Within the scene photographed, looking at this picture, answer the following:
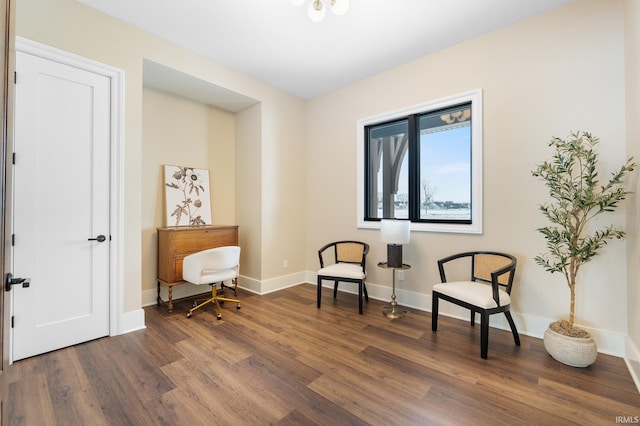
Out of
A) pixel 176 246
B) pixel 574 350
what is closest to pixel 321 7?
pixel 176 246

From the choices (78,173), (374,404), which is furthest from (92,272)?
(374,404)

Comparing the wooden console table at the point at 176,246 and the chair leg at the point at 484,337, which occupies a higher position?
the wooden console table at the point at 176,246

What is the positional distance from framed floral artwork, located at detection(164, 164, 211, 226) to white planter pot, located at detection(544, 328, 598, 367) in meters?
4.10

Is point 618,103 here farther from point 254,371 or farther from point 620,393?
point 254,371

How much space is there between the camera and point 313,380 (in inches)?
78.6

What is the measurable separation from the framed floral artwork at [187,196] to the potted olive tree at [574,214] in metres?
3.94

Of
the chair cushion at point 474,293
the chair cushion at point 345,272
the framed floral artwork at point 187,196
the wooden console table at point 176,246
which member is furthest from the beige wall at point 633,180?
the framed floral artwork at point 187,196

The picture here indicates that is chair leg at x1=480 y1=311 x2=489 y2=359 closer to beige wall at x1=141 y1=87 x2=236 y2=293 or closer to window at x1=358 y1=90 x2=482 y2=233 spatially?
window at x1=358 y1=90 x2=482 y2=233

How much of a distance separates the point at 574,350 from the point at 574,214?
3.43 feet

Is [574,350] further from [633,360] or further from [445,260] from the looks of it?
[445,260]

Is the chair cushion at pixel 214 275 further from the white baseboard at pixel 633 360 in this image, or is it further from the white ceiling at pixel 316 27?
the white baseboard at pixel 633 360

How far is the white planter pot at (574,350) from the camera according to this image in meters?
2.11

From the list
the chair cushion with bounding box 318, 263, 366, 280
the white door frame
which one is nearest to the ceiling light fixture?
the white door frame

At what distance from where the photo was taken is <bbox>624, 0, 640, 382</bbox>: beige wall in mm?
1997
